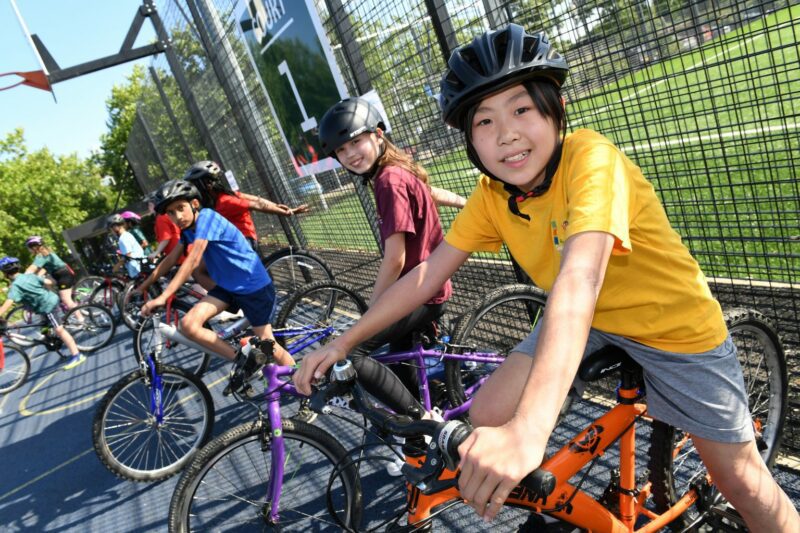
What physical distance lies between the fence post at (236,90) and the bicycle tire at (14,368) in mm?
4971

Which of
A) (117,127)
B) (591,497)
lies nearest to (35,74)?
(591,497)

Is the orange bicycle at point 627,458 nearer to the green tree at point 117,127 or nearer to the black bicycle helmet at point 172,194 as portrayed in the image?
the black bicycle helmet at point 172,194

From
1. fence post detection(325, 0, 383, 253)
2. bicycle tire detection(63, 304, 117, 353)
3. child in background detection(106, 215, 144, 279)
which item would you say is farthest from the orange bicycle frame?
child in background detection(106, 215, 144, 279)

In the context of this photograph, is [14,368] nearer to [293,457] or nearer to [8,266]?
[8,266]

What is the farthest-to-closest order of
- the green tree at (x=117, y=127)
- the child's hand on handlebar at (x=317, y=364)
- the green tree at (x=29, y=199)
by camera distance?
1. the green tree at (x=117, y=127)
2. the green tree at (x=29, y=199)
3. the child's hand on handlebar at (x=317, y=364)

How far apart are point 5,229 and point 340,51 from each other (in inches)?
1260

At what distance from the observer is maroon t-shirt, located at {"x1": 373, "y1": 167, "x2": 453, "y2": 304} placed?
10.1ft

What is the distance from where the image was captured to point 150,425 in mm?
4445

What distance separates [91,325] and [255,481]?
8.32 m

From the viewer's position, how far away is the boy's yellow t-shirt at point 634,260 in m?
1.57

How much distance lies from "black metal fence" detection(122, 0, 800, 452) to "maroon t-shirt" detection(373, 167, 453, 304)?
954mm

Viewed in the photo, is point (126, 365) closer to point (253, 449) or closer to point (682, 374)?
point (253, 449)

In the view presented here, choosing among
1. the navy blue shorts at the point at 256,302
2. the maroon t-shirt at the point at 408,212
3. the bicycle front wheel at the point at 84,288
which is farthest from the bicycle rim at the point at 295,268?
the bicycle front wheel at the point at 84,288

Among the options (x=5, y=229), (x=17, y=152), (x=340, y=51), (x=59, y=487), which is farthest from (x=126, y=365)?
(x=17, y=152)
